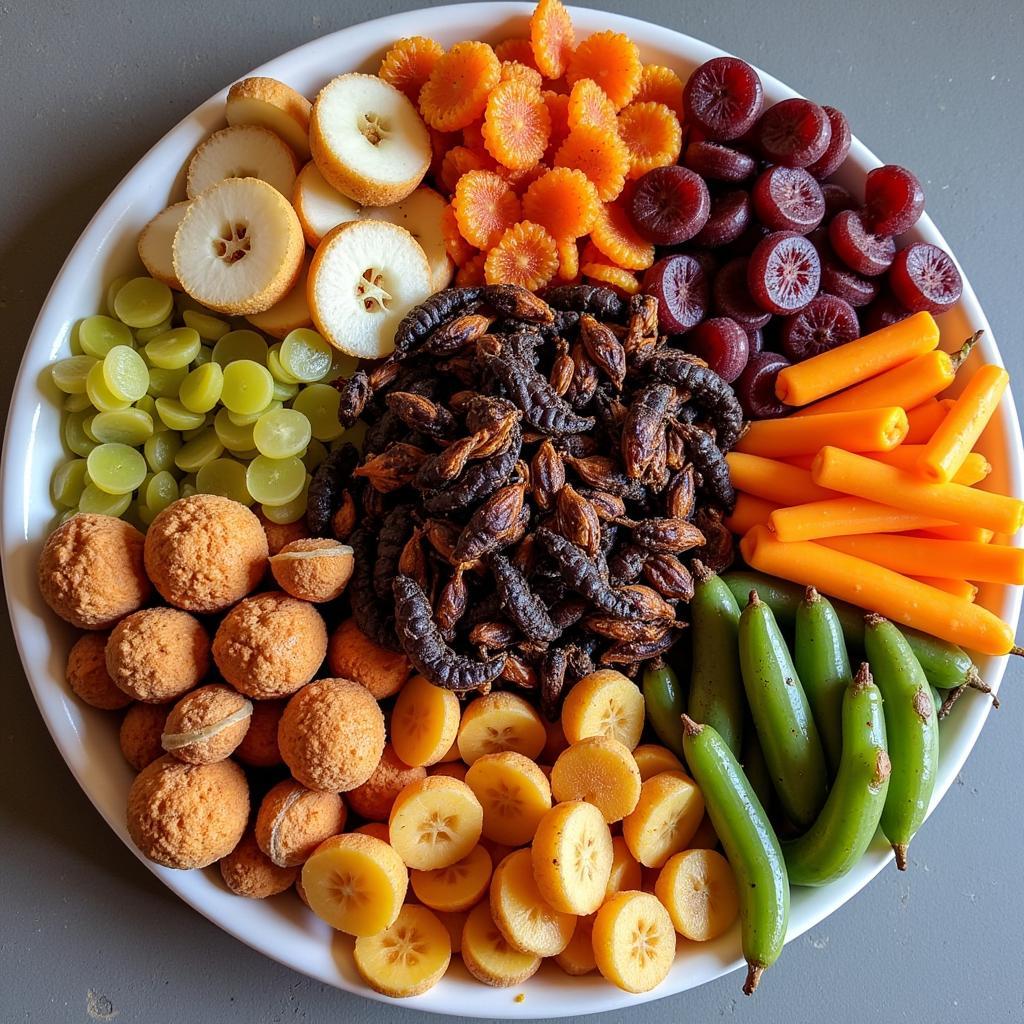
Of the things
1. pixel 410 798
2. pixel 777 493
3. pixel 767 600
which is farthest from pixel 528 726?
pixel 777 493

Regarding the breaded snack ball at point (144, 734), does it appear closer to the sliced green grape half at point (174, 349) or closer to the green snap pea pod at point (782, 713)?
the sliced green grape half at point (174, 349)

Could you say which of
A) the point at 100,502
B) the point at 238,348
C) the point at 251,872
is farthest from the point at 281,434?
the point at 251,872

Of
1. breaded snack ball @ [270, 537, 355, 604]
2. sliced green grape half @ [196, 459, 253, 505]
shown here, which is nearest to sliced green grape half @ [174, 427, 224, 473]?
sliced green grape half @ [196, 459, 253, 505]

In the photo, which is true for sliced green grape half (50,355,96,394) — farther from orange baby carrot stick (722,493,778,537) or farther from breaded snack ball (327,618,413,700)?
orange baby carrot stick (722,493,778,537)

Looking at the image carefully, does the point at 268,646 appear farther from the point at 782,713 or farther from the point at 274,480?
the point at 782,713

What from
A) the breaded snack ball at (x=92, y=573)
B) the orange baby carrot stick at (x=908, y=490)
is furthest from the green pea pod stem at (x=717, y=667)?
the breaded snack ball at (x=92, y=573)

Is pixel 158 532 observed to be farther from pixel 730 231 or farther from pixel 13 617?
pixel 730 231
